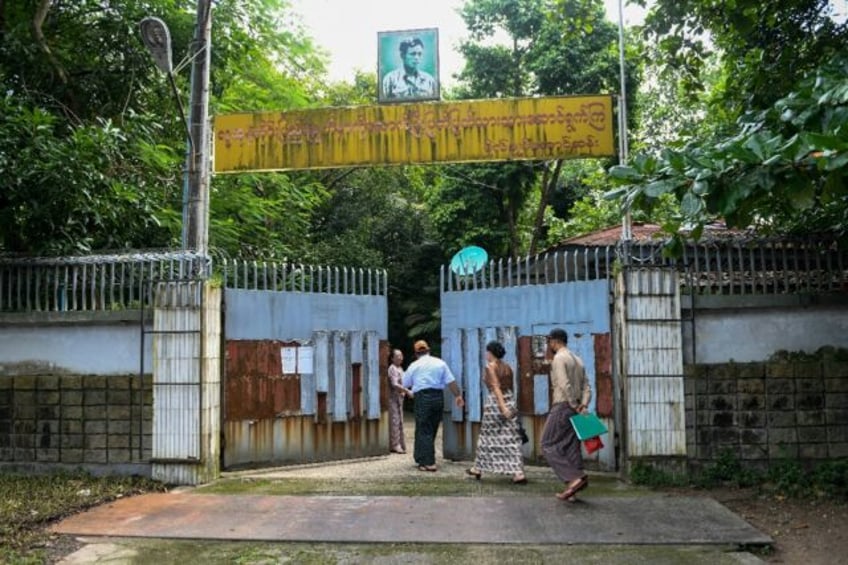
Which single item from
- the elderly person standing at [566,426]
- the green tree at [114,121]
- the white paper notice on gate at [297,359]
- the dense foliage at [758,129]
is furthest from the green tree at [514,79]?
the elderly person standing at [566,426]

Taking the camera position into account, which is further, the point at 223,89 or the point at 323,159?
the point at 223,89

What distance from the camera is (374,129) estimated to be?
352 inches

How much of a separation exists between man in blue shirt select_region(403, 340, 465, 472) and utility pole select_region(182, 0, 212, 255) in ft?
9.08

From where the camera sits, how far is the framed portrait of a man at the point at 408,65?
8844 mm

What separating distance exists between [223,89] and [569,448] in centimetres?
921

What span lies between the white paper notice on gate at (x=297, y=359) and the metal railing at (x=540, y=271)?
175 cm

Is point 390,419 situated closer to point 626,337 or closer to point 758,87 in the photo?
point 626,337

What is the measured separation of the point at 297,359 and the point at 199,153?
2.54 metres

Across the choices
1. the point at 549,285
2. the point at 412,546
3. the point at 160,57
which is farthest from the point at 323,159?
the point at 412,546

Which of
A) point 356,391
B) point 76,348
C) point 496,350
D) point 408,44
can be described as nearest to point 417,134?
point 408,44

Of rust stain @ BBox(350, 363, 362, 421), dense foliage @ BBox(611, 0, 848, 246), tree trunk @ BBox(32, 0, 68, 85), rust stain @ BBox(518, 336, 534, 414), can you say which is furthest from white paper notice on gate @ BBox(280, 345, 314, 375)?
tree trunk @ BBox(32, 0, 68, 85)

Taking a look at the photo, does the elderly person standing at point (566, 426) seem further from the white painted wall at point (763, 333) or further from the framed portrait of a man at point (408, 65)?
the framed portrait of a man at point (408, 65)

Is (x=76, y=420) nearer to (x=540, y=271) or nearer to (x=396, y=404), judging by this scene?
(x=396, y=404)

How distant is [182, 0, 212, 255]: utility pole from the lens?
850 cm
